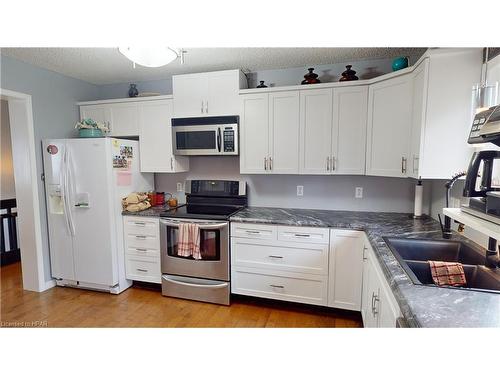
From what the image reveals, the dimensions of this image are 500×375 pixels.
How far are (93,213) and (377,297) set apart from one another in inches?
106

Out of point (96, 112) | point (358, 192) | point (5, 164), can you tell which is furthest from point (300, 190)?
point (5, 164)

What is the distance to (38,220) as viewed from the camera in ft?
8.82

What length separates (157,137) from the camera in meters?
2.87

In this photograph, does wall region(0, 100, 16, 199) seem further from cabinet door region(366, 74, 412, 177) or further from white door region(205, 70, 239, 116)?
cabinet door region(366, 74, 412, 177)

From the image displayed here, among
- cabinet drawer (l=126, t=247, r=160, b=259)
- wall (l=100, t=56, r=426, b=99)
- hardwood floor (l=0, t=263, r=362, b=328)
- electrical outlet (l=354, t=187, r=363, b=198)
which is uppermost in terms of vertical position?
wall (l=100, t=56, r=426, b=99)

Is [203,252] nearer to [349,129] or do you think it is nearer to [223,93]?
[223,93]

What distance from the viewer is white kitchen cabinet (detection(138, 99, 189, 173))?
2816 millimetres

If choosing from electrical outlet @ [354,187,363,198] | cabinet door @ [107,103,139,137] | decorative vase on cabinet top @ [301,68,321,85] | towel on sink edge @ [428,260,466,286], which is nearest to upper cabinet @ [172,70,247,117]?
cabinet door @ [107,103,139,137]

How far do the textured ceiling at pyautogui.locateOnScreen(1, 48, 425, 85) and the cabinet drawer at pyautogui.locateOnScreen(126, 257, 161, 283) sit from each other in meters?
2.08

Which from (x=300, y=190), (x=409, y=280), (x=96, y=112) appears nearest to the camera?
(x=409, y=280)
